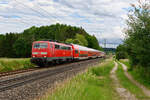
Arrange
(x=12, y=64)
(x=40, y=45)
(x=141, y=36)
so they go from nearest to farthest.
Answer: (x=141, y=36) → (x=12, y=64) → (x=40, y=45)

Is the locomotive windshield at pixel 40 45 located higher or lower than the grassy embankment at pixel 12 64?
higher

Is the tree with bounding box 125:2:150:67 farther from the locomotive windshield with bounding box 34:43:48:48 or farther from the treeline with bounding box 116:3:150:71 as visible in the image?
the locomotive windshield with bounding box 34:43:48:48

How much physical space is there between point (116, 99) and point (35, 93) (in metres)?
4.28

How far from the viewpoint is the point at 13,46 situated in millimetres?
80750

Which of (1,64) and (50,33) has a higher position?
(50,33)

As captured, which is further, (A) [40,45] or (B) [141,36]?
(A) [40,45]

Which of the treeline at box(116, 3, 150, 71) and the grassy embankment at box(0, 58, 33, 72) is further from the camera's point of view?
the grassy embankment at box(0, 58, 33, 72)

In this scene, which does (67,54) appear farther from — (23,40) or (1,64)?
(23,40)

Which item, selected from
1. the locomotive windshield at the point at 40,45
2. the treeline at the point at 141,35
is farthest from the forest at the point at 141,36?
the locomotive windshield at the point at 40,45

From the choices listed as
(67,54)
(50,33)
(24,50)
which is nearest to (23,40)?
(24,50)

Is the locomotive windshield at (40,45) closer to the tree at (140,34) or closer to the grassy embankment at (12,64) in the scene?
the grassy embankment at (12,64)

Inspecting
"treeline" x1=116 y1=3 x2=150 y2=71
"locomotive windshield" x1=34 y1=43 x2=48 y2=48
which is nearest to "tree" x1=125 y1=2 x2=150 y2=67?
"treeline" x1=116 y1=3 x2=150 y2=71

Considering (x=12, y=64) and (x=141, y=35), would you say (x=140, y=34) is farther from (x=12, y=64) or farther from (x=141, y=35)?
(x=12, y=64)

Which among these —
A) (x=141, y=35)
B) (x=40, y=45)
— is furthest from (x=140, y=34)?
(x=40, y=45)
